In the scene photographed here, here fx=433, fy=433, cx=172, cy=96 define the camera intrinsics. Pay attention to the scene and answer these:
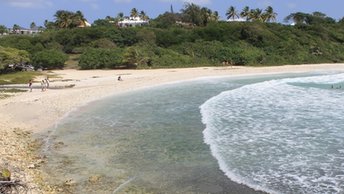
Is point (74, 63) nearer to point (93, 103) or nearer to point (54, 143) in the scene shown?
point (93, 103)

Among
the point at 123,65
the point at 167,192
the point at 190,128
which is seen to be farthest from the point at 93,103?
the point at 123,65

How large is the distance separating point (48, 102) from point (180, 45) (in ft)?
144

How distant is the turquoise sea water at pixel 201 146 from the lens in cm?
1353

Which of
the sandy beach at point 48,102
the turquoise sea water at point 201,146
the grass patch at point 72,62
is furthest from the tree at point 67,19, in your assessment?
the turquoise sea water at point 201,146

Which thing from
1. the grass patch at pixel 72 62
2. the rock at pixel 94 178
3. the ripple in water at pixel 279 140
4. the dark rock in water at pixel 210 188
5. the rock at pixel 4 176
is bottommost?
the ripple in water at pixel 279 140

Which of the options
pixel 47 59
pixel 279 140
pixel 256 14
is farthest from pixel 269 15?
pixel 279 140

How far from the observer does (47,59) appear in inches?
2269

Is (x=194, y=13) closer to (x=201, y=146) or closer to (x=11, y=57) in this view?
(x=11, y=57)

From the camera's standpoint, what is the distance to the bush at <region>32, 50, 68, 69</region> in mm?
57750

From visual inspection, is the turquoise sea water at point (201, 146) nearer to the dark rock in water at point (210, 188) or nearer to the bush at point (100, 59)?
the dark rock in water at point (210, 188)

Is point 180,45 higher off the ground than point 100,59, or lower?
higher

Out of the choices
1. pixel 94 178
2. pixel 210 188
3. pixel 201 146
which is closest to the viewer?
pixel 210 188

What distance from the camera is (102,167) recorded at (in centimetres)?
1512

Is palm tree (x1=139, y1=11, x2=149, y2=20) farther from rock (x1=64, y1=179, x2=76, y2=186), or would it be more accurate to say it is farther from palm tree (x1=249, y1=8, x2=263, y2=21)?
rock (x1=64, y1=179, x2=76, y2=186)
